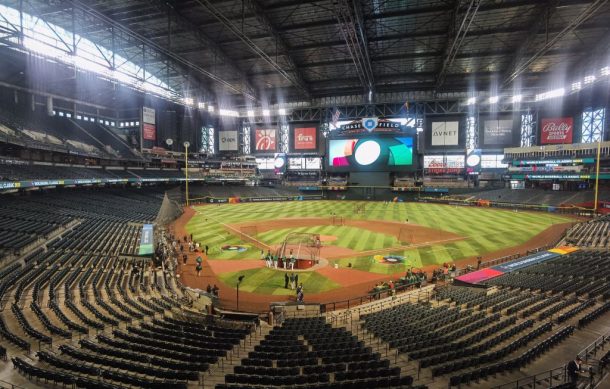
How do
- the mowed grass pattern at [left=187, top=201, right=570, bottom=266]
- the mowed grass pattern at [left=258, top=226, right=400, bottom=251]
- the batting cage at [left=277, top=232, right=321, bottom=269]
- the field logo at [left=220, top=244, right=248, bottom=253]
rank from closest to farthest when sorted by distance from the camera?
the batting cage at [left=277, top=232, right=321, bottom=269], the mowed grass pattern at [left=187, top=201, right=570, bottom=266], the field logo at [left=220, top=244, right=248, bottom=253], the mowed grass pattern at [left=258, top=226, right=400, bottom=251]

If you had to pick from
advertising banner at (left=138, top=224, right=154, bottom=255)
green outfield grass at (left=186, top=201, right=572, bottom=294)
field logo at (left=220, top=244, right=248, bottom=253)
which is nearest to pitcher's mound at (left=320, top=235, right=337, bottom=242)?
green outfield grass at (left=186, top=201, right=572, bottom=294)

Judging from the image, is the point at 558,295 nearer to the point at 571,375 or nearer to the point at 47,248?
the point at 571,375

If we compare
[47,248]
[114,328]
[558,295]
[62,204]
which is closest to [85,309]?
[114,328]

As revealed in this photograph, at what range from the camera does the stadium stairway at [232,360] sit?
30.4ft

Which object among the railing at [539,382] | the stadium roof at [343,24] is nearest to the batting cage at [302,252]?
Result: the railing at [539,382]

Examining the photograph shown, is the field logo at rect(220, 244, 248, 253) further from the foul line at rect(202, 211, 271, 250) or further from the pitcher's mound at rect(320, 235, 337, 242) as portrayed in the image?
the pitcher's mound at rect(320, 235, 337, 242)

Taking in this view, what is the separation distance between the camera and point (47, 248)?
928 inches

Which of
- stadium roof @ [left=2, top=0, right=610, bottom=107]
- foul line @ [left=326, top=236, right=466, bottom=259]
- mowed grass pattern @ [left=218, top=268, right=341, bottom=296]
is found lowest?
mowed grass pattern @ [left=218, top=268, right=341, bottom=296]

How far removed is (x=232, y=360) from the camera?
10641 millimetres

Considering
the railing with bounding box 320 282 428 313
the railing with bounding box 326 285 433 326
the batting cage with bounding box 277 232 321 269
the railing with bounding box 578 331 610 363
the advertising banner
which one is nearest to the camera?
the railing with bounding box 578 331 610 363

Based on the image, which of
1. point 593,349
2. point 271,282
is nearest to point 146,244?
point 271,282

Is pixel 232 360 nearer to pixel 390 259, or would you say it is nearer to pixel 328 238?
pixel 390 259

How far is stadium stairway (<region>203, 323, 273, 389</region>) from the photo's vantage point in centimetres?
926

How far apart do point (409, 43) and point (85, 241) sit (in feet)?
166
